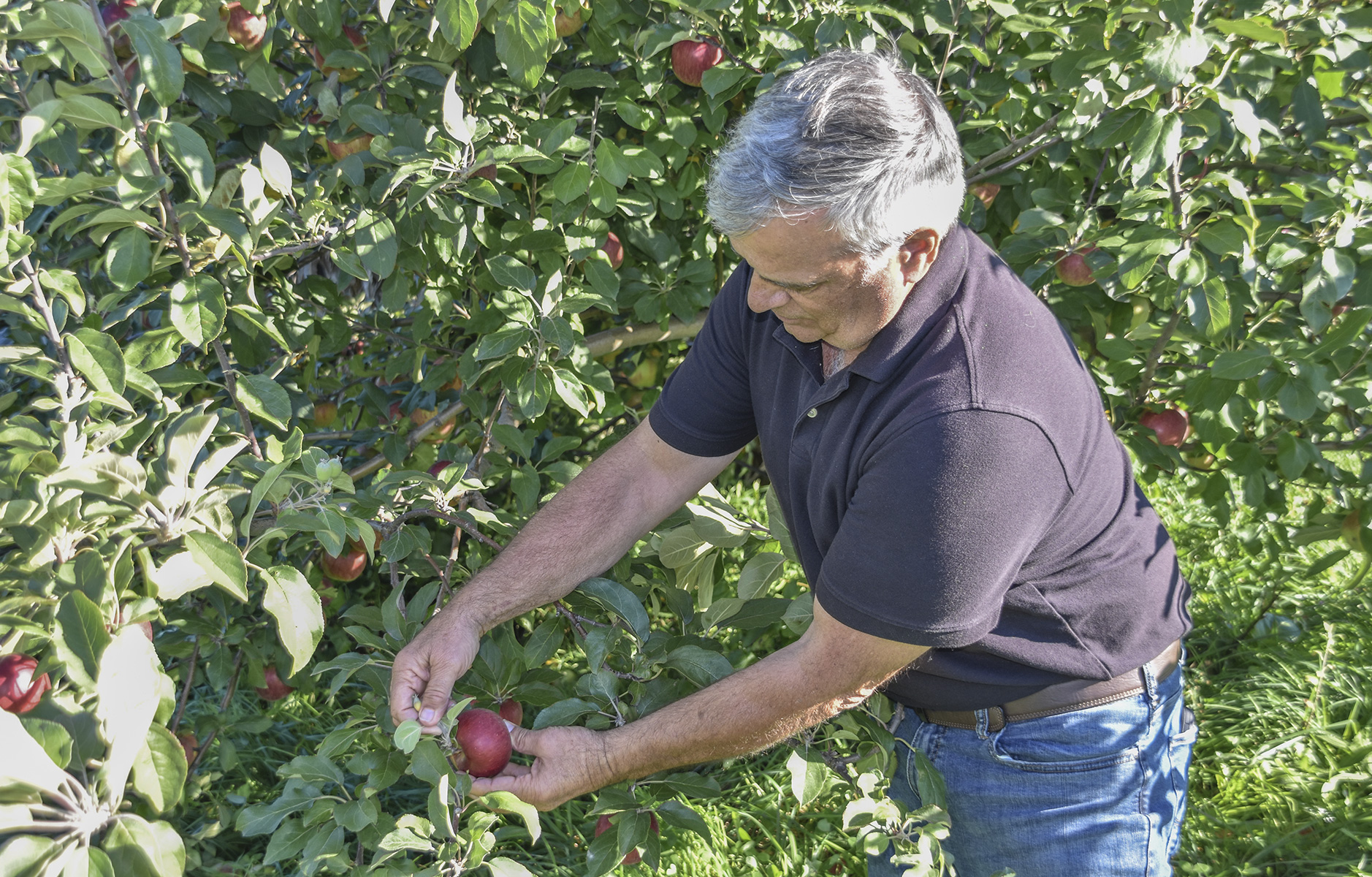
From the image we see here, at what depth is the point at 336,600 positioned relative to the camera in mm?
2637

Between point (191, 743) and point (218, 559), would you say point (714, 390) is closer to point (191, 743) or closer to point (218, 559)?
point (218, 559)

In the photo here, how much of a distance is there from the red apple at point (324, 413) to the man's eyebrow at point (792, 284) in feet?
5.45

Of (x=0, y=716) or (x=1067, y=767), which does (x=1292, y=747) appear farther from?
(x=0, y=716)

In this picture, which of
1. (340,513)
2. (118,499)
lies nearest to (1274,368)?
(340,513)

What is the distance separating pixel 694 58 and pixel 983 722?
144 cm

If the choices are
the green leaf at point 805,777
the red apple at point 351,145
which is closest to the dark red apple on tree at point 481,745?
the green leaf at point 805,777

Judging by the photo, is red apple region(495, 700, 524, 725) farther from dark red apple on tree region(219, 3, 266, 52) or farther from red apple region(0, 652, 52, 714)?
dark red apple on tree region(219, 3, 266, 52)

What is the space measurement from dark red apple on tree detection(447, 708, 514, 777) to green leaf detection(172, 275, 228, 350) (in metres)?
0.70

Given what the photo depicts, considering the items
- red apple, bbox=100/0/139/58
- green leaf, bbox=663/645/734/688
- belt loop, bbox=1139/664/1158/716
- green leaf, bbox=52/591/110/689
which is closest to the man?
belt loop, bbox=1139/664/1158/716

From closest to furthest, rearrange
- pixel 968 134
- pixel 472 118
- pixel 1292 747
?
1. pixel 472 118
2. pixel 968 134
3. pixel 1292 747

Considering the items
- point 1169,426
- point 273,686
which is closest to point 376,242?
point 273,686

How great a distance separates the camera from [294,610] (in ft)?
4.21

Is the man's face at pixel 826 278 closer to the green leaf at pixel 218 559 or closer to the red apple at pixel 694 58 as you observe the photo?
the green leaf at pixel 218 559

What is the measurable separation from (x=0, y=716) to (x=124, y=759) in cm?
12
